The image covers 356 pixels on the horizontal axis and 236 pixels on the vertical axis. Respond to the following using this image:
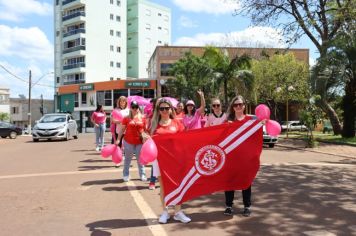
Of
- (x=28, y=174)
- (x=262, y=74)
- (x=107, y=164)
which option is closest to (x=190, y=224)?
(x=28, y=174)

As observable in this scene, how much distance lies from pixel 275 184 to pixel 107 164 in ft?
17.5

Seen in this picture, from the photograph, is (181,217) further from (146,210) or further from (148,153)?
(148,153)

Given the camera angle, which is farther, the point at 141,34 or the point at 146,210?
the point at 141,34

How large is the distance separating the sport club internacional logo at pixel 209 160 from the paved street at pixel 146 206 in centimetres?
69

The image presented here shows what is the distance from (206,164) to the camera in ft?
20.9

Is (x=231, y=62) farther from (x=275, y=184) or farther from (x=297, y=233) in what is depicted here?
(x=297, y=233)

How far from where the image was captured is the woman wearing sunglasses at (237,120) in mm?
6527

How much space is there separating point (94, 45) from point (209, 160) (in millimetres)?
71281

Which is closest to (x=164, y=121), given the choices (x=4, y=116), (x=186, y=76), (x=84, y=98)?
(x=186, y=76)

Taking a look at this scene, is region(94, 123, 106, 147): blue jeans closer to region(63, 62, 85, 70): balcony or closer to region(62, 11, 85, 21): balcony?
region(63, 62, 85, 70): balcony

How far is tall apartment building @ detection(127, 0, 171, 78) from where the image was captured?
83125mm

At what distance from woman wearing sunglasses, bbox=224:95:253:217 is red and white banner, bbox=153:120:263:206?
125 mm

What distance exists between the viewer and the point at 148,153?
5.86 m

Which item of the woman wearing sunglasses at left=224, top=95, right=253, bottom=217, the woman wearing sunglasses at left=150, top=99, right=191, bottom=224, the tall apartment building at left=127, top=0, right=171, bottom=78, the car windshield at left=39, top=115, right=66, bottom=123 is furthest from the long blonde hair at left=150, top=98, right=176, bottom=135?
the tall apartment building at left=127, top=0, right=171, bottom=78
